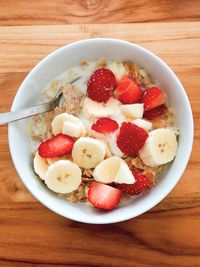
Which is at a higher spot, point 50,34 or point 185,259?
point 50,34

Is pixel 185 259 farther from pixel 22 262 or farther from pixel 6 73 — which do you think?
pixel 6 73

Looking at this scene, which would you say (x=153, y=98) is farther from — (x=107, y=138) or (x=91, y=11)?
(x=91, y=11)

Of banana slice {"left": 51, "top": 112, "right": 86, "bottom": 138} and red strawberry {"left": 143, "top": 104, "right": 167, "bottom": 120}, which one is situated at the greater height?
red strawberry {"left": 143, "top": 104, "right": 167, "bottom": 120}

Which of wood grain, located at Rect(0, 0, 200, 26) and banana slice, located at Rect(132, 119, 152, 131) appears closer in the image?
banana slice, located at Rect(132, 119, 152, 131)

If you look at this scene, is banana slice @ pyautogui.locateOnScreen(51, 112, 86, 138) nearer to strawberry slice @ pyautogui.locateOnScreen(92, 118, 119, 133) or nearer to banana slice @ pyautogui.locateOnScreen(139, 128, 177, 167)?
strawberry slice @ pyautogui.locateOnScreen(92, 118, 119, 133)

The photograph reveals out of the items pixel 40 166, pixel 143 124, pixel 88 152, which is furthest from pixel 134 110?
pixel 40 166

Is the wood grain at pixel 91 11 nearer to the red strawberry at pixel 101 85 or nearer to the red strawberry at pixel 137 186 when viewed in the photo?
the red strawberry at pixel 101 85

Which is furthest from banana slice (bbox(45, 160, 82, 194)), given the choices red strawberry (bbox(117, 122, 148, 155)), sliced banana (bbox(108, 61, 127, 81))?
sliced banana (bbox(108, 61, 127, 81))

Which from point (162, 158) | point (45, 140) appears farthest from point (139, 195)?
point (45, 140)
